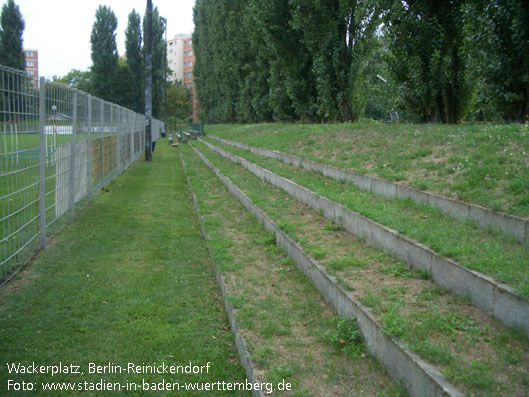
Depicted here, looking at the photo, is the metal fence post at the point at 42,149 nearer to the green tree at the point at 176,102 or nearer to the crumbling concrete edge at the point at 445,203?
the crumbling concrete edge at the point at 445,203

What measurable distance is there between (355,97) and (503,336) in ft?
48.4

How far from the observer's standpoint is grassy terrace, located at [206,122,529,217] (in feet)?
17.0

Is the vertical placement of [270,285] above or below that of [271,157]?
below

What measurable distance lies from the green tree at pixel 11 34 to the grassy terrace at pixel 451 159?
165ft

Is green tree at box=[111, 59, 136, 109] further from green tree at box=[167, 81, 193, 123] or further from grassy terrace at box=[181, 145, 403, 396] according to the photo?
grassy terrace at box=[181, 145, 403, 396]

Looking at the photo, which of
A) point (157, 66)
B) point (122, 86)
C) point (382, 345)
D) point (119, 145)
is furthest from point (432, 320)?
point (122, 86)

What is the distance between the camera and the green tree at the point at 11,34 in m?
50.3

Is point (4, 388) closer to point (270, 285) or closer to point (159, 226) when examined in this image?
point (270, 285)

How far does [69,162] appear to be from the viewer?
27.0 feet

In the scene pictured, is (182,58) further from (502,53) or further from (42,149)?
(42,149)

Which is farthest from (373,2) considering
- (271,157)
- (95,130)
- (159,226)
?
(159,226)

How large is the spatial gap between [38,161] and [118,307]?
2.51 meters

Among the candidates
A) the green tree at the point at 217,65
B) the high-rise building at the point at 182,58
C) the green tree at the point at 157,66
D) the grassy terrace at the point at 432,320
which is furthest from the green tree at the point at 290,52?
the high-rise building at the point at 182,58

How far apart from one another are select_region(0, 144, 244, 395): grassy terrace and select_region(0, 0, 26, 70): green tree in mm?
50892
